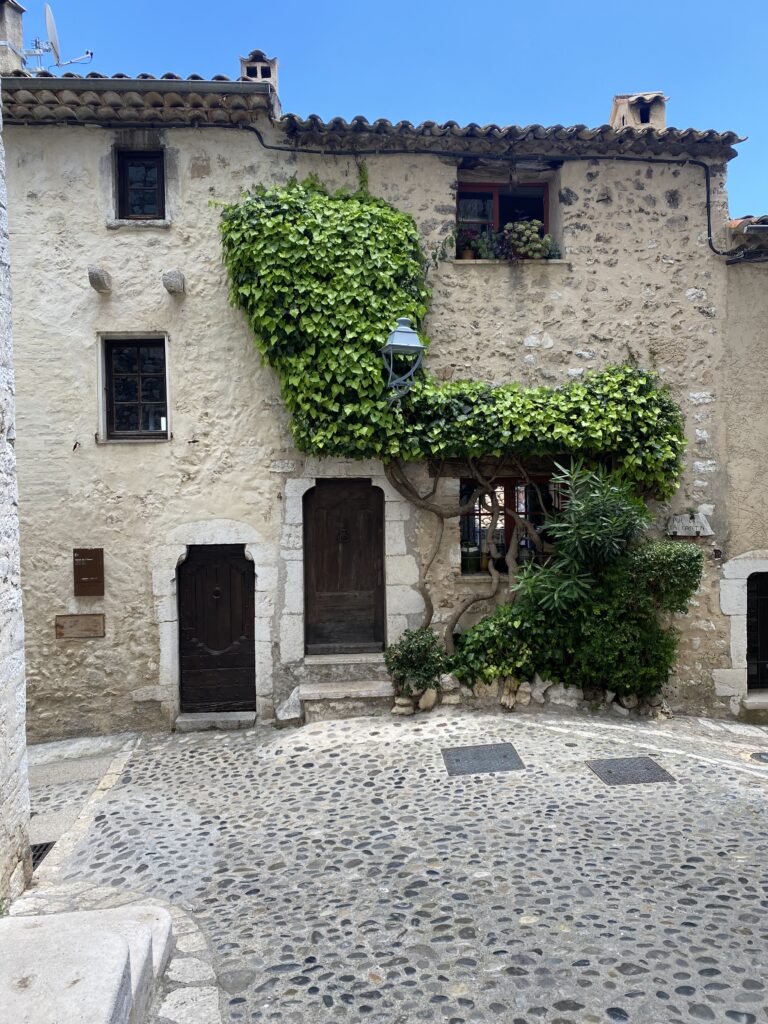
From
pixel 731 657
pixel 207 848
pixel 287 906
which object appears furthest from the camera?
pixel 731 657

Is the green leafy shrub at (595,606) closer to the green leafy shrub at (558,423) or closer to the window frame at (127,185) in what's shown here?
the green leafy shrub at (558,423)

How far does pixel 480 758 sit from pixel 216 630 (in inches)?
132

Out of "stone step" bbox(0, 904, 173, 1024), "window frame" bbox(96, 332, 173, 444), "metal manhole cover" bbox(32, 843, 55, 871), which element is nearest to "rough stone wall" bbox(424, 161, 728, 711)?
"window frame" bbox(96, 332, 173, 444)

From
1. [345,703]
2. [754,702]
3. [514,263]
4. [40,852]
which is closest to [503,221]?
A: [514,263]

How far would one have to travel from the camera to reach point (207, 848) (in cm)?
422

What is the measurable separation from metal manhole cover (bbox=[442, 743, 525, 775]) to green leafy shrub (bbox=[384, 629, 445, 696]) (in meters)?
0.92

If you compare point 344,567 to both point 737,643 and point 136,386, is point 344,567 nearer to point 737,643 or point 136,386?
point 136,386

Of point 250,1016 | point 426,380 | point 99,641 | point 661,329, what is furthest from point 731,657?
point 99,641

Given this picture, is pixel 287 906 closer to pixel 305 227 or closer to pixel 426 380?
pixel 426 380

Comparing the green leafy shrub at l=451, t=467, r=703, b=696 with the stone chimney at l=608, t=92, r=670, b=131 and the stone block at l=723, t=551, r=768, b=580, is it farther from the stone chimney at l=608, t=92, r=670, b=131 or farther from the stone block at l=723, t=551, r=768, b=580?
the stone chimney at l=608, t=92, r=670, b=131

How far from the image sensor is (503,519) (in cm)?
733

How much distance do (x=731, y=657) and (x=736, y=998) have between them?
17.5ft

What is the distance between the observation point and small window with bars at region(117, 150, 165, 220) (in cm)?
698

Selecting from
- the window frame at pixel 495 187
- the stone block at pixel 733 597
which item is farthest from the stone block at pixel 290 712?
the window frame at pixel 495 187
